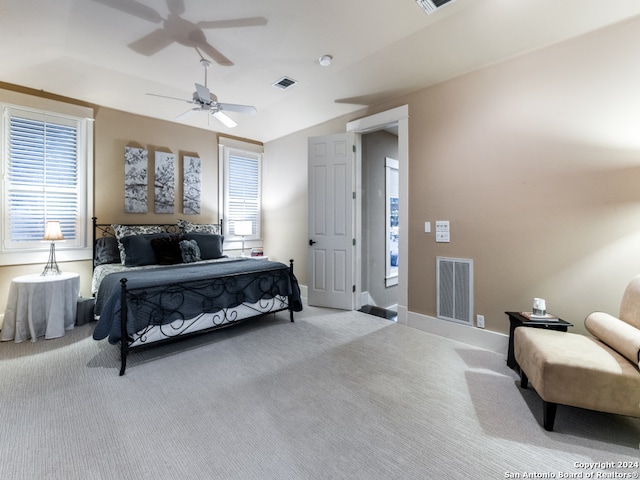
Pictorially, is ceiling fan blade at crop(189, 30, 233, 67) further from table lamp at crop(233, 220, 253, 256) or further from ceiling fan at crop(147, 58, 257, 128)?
table lamp at crop(233, 220, 253, 256)

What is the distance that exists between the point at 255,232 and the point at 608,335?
17.3 ft

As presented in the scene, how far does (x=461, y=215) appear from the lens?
3295 millimetres

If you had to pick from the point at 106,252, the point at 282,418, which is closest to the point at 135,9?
the point at 106,252

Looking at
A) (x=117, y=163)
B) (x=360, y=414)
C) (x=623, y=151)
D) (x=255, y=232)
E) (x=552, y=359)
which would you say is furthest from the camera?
(x=255, y=232)

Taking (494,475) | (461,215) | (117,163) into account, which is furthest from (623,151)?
(117,163)

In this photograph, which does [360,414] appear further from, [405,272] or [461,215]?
[461,215]

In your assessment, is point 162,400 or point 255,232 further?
point 255,232

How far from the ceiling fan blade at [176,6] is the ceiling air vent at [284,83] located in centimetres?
146

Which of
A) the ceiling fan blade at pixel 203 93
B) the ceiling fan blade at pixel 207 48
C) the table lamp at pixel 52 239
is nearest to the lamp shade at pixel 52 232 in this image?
the table lamp at pixel 52 239

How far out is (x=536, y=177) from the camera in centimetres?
279

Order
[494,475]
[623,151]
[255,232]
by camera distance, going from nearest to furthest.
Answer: [494,475], [623,151], [255,232]

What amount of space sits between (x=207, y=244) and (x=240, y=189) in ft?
5.44

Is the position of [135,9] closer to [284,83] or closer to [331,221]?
[284,83]

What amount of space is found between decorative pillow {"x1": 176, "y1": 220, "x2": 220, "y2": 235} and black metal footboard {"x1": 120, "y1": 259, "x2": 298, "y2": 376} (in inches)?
80.4
